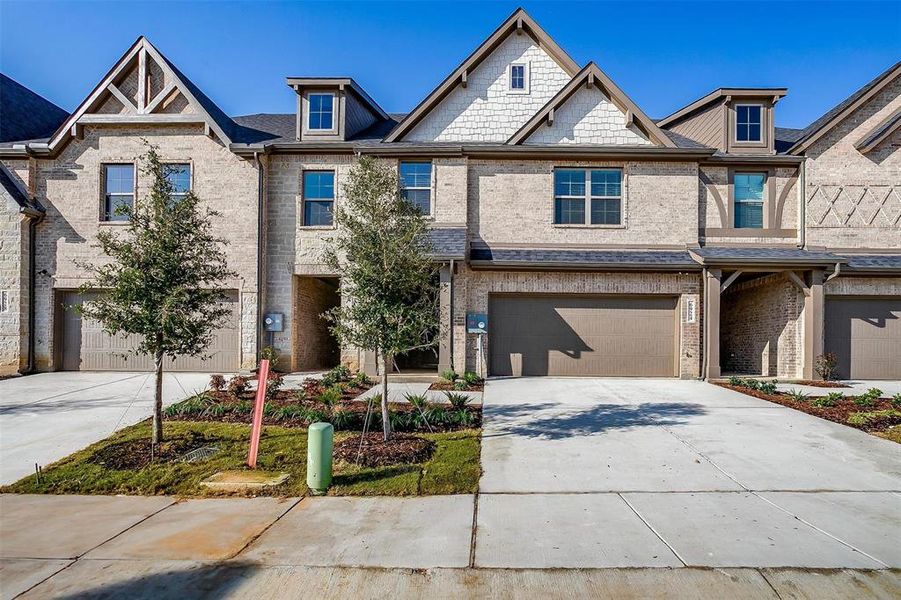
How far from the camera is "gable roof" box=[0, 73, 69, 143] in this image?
1579cm

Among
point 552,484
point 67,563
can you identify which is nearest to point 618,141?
point 552,484

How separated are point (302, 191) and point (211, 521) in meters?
11.4

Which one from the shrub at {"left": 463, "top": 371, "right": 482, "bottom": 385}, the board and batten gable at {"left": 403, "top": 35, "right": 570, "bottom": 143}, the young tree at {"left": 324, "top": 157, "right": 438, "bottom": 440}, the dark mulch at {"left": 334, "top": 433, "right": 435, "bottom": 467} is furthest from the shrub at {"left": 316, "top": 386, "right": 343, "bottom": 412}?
the board and batten gable at {"left": 403, "top": 35, "right": 570, "bottom": 143}

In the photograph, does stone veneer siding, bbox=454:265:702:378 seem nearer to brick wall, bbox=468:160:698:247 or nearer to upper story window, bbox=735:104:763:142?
brick wall, bbox=468:160:698:247

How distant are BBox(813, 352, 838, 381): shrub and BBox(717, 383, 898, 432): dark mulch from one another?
2735 mm

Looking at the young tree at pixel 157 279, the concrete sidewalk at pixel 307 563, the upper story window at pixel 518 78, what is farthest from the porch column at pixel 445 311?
the concrete sidewalk at pixel 307 563

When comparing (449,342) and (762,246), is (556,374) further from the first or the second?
(762,246)

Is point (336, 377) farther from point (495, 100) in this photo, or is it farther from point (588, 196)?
point (495, 100)

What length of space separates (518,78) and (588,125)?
8.97 feet

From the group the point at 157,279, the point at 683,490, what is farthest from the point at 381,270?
the point at 683,490

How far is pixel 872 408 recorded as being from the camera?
9.97m

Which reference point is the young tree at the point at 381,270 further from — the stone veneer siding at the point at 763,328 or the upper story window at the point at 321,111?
the stone veneer siding at the point at 763,328

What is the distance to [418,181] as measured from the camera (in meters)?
14.7

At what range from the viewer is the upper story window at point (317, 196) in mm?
14820
